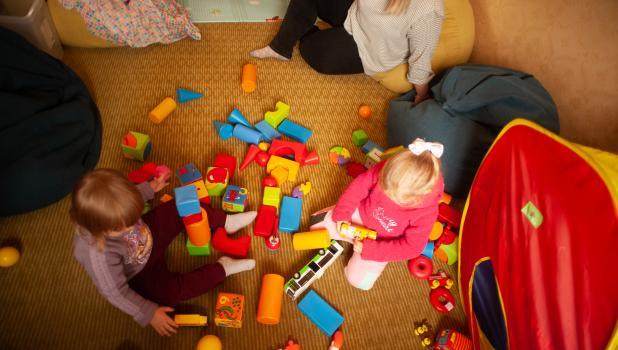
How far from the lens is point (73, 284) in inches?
43.9

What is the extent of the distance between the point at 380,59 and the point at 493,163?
0.65 meters

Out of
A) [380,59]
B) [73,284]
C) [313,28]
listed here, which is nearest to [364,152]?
[380,59]

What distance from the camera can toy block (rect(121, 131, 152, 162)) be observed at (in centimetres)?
129

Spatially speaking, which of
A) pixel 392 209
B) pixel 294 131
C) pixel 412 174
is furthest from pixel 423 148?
pixel 294 131

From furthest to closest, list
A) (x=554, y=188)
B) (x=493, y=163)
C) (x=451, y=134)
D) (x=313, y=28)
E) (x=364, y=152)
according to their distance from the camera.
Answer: (x=313, y=28) → (x=364, y=152) → (x=451, y=134) → (x=493, y=163) → (x=554, y=188)

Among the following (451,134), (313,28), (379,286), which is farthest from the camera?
(313,28)

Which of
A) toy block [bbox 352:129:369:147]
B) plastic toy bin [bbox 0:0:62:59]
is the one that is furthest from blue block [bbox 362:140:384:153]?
plastic toy bin [bbox 0:0:62:59]

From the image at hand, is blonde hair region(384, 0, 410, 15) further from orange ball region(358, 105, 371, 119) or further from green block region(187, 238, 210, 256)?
green block region(187, 238, 210, 256)

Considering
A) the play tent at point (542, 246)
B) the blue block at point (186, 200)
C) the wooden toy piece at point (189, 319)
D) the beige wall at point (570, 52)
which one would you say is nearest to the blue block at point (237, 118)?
the blue block at point (186, 200)

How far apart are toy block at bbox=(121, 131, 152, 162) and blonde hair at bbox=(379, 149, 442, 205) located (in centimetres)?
81

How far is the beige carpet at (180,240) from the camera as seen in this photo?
1.07 metres

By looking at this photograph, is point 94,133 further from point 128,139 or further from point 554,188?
point 554,188

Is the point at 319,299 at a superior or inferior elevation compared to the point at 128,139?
inferior

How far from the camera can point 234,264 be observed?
45.3 inches
